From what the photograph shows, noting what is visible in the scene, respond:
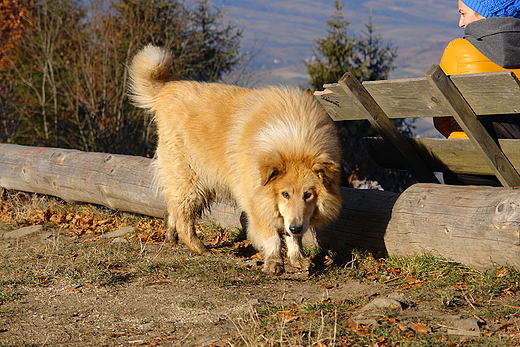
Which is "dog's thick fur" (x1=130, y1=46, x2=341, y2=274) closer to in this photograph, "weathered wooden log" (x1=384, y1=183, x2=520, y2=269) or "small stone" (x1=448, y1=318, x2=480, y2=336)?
"weathered wooden log" (x1=384, y1=183, x2=520, y2=269)

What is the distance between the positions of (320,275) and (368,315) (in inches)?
55.8

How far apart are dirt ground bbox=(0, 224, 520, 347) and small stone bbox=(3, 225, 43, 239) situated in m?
1.06

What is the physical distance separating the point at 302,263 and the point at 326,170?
94 cm

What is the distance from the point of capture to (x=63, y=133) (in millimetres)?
12508

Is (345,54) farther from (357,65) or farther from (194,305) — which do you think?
(194,305)

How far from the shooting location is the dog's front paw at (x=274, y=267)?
4977mm

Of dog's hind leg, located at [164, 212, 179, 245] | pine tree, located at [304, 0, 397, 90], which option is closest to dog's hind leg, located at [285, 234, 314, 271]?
dog's hind leg, located at [164, 212, 179, 245]

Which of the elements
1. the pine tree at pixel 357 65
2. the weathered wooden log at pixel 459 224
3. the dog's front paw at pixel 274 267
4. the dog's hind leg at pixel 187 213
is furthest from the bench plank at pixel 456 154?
the pine tree at pixel 357 65

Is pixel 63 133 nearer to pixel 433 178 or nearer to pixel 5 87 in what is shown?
pixel 5 87

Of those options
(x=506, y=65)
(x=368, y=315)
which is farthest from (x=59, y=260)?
(x=506, y=65)

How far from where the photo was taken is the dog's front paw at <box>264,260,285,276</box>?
16.3ft

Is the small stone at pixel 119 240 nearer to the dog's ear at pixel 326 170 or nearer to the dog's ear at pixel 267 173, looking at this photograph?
the dog's ear at pixel 267 173

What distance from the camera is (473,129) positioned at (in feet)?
14.2

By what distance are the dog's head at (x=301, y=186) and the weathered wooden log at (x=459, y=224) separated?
70cm
